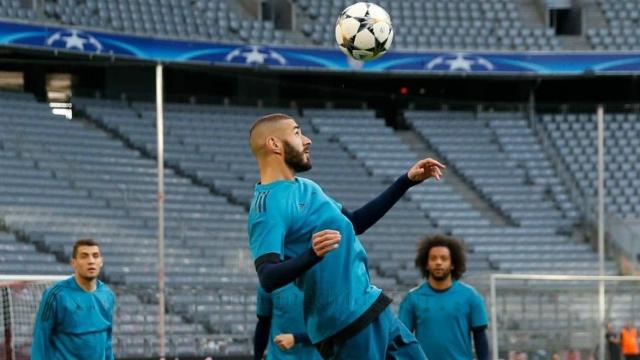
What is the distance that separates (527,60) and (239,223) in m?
8.67

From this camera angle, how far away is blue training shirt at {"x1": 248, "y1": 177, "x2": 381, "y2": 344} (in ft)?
24.4

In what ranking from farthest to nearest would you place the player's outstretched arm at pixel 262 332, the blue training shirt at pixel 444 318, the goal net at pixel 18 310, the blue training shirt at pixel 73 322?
the goal net at pixel 18 310 → the blue training shirt at pixel 444 318 → the blue training shirt at pixel 73 322 → the player's outstretched arm at pixel 262 332

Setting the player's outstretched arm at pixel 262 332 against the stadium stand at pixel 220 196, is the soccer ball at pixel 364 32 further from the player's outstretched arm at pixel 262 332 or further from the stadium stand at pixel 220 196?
the stadium stand at pixel 220 196

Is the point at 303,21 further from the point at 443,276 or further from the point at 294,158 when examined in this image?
the point at 294,158

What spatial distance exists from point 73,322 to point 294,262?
467 cm

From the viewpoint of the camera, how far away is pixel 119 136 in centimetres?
3014

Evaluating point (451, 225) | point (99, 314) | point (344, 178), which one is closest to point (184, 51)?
point (344, 178)

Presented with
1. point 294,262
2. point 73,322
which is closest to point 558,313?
point 73,322

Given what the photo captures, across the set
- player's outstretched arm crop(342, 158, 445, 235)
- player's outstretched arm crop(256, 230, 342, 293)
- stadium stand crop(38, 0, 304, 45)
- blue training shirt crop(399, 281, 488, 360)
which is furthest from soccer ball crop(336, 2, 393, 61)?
stadium stand crop(38, 0, 304, 45)

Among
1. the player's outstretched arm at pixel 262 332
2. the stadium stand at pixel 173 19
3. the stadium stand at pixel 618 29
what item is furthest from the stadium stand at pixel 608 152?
the player's outstretched arm at pixel 262 332

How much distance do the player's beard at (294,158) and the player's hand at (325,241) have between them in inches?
28.1

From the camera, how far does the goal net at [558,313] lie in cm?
1875

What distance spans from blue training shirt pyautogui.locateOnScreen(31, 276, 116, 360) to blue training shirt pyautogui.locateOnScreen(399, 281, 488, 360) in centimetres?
225

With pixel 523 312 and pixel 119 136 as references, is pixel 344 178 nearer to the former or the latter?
pixel 119 136
